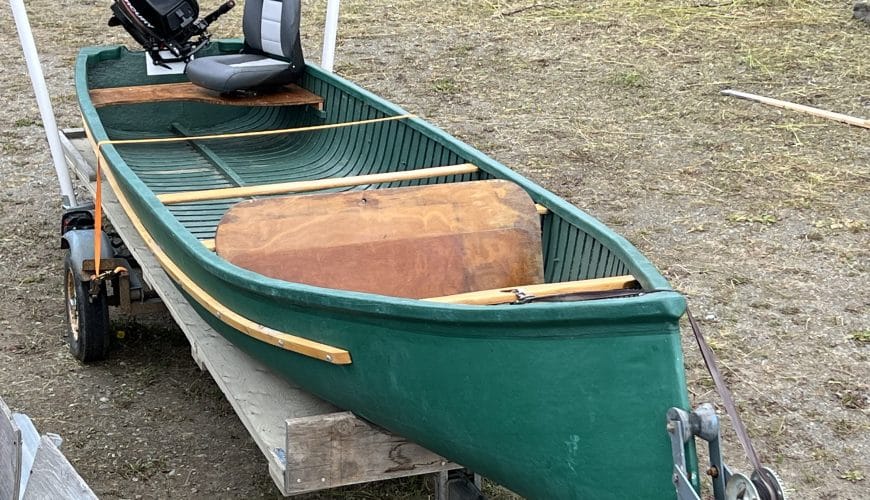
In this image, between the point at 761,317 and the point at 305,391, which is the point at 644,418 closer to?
the point at 305,391

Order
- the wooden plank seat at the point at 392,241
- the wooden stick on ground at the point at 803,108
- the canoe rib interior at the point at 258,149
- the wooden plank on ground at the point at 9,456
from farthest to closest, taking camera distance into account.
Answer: the wooden stick on ground at the point at 803,108 < the canoe rib interior at the point at 258,149 < the wooden plank seat at the point at 392,241 < the wooden plank on ground at the point at 9,456

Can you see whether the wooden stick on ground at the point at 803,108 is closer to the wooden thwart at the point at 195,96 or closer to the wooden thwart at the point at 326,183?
the wooden thwart at the point at 195,96

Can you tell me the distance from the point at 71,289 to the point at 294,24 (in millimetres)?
2111

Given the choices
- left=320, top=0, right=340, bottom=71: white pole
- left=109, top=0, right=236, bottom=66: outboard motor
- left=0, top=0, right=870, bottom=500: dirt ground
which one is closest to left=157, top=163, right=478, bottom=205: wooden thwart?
left=0, top=0, right=870, bottom=500: dirt ground

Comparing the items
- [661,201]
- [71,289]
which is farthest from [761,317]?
[71,289]

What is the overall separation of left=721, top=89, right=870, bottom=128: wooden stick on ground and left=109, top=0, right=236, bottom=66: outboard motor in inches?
183

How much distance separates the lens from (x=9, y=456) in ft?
9.02

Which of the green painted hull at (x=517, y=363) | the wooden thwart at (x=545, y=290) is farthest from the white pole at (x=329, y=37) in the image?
the wooden thwart at (x=545, y=290)

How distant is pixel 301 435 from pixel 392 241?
84cm

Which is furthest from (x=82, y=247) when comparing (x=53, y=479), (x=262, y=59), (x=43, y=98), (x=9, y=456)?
(x=53, y=479)

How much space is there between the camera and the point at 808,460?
168 inches

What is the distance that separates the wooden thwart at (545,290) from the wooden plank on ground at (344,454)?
491 millimetres

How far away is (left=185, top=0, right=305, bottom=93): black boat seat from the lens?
6219 mm

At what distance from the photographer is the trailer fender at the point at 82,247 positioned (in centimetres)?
490
